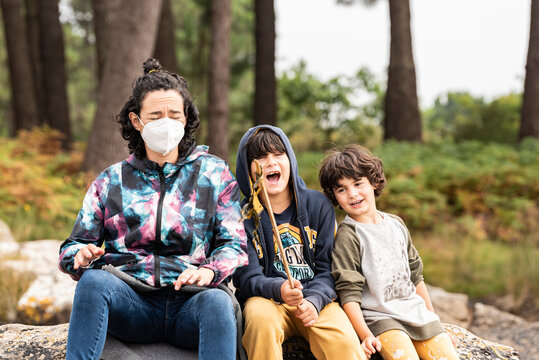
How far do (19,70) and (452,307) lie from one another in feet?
37.2

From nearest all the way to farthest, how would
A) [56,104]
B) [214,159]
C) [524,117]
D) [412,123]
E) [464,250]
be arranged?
[214,159]
[464,250]
[524,117]
[412,123]
[56,104]

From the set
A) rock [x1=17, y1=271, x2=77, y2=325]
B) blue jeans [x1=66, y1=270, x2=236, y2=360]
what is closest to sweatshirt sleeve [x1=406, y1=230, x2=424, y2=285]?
blue jeans [x1=66, y1=270, x2=236, y2=360]

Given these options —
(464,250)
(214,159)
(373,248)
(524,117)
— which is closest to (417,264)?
(373,248)

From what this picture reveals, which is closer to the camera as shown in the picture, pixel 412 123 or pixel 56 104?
pixel 412 123

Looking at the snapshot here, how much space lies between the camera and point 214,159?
2873 millimetres

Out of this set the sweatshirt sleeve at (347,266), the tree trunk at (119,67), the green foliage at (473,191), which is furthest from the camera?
the tree trunk at (119,67)

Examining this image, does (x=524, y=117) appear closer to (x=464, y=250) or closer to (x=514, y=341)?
(x=464, y=250)

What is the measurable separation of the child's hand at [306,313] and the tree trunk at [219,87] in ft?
23.8

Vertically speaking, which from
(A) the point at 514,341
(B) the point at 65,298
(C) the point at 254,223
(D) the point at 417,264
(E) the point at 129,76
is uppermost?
(E) the point at 129,76

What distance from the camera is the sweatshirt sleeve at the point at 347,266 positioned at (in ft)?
8.68

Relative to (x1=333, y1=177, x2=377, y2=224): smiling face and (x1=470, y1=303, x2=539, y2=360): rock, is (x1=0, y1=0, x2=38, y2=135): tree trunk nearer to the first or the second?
(x1=470, y1=303, x2=539, y2=360): rock

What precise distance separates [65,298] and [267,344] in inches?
113

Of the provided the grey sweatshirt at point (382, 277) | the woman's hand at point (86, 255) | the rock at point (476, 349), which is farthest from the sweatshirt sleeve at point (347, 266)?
the woman's hand at point (86, 255)

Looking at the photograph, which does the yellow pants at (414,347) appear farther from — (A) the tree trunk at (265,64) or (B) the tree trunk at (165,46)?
(A) the tree trunk at (265,64)
